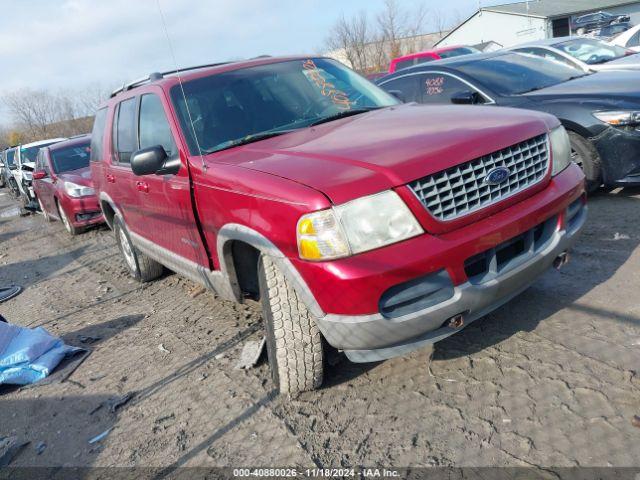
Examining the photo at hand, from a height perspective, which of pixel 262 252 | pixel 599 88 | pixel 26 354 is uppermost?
pixel 599 88

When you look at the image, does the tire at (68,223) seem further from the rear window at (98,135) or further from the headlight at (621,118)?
the headlight at (621,118)

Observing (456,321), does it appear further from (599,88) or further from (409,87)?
(409,87)

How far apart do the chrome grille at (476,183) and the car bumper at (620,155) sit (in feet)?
8.09

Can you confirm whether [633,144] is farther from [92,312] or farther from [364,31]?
[364,31]

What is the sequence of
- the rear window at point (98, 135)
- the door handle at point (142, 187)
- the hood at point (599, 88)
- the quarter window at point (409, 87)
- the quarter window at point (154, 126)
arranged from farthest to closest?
1. the quarter window at point (409, 87)
2. the rear window at point (98, 135)
3. the hood at point (599, 88)
4. the door handle at point (142, 187)
5. the quarter window at point (154, 126)

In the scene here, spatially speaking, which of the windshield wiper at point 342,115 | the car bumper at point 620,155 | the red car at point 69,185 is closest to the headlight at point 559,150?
the windshield wiper at point 342,115

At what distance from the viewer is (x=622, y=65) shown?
752cm

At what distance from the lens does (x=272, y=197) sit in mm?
2623

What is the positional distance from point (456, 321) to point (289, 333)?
85 centimetres

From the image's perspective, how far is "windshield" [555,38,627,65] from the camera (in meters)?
8.77

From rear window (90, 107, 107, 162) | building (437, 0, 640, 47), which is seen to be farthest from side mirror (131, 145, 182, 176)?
building (437, 0, 640, 47)

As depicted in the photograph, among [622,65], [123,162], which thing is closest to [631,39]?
[622,65]

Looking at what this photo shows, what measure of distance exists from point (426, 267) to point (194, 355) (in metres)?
2.08

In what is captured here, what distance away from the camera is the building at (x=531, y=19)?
1421 inches
